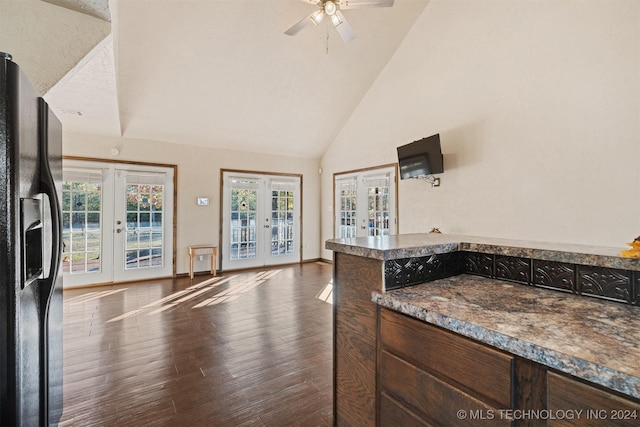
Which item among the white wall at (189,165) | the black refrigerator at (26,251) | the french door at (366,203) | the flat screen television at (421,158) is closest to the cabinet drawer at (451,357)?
the black refrigerator at (26,251)

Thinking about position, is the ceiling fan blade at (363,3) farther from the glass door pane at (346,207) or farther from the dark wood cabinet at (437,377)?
the glass door pane at (346,207)

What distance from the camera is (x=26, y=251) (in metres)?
1.12

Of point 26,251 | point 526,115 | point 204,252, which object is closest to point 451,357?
point 26,251

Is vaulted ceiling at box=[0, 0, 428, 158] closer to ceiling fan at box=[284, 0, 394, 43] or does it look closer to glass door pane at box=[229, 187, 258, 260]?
ceiling fan at box=[284, 0, 394, 43]

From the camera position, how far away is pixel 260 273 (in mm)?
5961

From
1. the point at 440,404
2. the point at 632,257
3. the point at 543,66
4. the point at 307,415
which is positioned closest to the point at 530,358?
the point at 440,404

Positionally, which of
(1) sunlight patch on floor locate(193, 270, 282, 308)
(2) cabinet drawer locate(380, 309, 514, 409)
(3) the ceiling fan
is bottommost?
(1) sunlight patch on floor locate(193, 270, 282, 308)

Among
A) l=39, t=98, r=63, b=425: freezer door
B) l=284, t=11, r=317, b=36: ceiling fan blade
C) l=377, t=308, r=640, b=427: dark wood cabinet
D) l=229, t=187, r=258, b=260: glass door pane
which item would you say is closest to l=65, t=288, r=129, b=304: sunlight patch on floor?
l=229, t=187, r=258, b=260: glass door pane

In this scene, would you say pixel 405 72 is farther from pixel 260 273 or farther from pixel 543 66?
pixel 260 273

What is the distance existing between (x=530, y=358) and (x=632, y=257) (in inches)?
29.1

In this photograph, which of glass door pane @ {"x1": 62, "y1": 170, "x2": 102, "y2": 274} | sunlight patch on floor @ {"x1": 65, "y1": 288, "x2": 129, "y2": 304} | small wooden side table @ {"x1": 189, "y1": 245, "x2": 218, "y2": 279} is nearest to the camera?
sunlight patch on floor @ {"x1": 65, "y1": 288, "x2": 129, "y2": 304}

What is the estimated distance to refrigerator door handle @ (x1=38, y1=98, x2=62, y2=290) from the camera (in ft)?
4.34

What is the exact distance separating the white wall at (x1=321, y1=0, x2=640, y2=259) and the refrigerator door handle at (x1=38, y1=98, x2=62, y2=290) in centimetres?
415

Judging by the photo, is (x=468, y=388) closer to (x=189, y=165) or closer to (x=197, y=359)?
(x=197, y=359)
